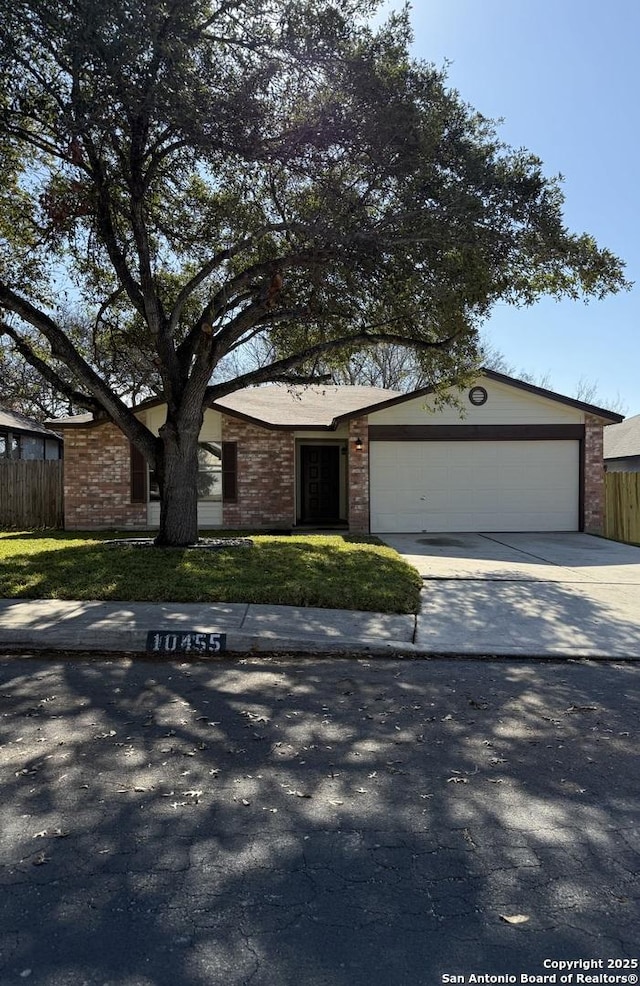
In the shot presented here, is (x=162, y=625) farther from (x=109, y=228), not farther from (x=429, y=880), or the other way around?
(x=109, y=228)

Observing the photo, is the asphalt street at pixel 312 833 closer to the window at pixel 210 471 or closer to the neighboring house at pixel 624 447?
the window at pixel 210 471

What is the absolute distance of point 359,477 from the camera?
15.8 metres

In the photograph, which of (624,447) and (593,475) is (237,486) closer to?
(593,475)

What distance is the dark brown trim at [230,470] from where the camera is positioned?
16.2 meters

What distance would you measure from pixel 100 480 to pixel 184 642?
1112 centimetres

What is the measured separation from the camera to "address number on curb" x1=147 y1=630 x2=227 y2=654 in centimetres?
616

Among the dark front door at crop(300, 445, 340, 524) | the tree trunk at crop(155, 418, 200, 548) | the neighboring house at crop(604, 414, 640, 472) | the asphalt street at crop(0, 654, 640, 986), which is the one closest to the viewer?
the asphalt street at crop(0, 654, 640, 986)

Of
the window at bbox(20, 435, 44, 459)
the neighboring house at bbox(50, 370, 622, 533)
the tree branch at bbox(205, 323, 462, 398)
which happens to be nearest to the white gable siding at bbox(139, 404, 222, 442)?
the neighboring house at bbox(50, 370, 622, 533)

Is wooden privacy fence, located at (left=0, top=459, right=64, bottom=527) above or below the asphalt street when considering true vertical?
above

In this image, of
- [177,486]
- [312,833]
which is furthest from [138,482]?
[312,833]

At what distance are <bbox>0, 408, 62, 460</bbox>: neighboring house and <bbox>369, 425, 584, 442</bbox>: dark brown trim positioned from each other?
49.5 ft

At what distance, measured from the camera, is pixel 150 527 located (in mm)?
16172

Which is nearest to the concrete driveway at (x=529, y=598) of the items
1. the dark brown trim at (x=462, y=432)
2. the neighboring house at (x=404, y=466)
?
the neighboring house at (x=404, y=466)

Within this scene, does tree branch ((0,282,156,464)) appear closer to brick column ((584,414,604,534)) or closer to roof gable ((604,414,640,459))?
Answer: brick column ((584,414,604,534))
